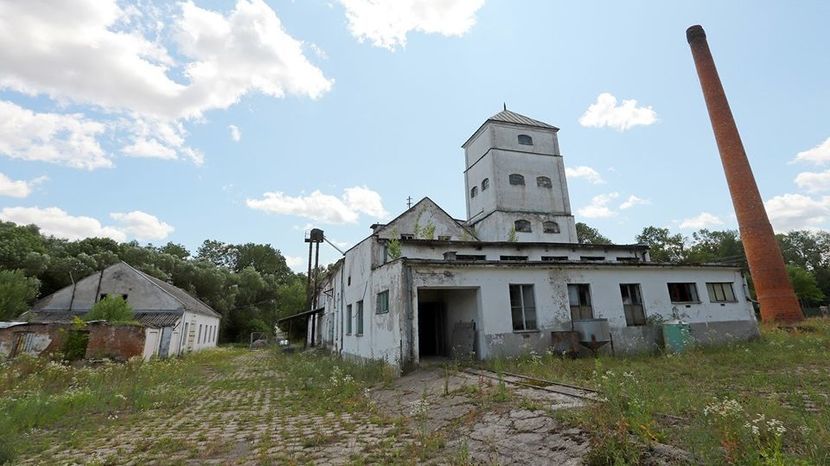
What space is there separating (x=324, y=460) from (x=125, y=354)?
54.3 feet

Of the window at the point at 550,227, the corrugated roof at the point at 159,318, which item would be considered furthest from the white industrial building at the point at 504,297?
the corrugated roof at the point at 159,318

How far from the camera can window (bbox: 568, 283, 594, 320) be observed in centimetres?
1358

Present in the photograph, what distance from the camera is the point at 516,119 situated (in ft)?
98.0

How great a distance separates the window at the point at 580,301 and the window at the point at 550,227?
1333 cm

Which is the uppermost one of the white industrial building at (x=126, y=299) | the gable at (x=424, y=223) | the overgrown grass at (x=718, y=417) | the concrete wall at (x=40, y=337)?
the gable at (x=424, y=223)

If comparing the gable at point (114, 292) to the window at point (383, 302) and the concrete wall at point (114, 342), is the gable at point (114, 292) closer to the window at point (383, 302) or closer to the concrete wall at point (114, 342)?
the concrete wall at point (114, 342)

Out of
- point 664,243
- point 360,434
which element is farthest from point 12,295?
point 664,243

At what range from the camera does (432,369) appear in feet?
36.1

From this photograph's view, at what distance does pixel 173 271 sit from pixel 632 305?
38.5 meters

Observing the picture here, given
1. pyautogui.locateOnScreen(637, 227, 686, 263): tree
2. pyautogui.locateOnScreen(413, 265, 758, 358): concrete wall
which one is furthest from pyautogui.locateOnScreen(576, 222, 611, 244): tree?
pyautogui.locateOnScreen(413, 265, 758, 358): concrete wall

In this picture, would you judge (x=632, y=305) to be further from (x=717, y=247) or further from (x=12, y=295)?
(x=717, y=247)

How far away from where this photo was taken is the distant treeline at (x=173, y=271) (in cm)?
2686

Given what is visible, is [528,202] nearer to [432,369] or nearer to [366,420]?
[432,369]

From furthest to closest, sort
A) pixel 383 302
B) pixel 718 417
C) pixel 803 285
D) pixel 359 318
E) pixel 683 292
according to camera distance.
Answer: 1. pixel 803 285
2. pixel 359 318
3. pixel 683 292
4. pixel 383 302
5. pixel 718 417
